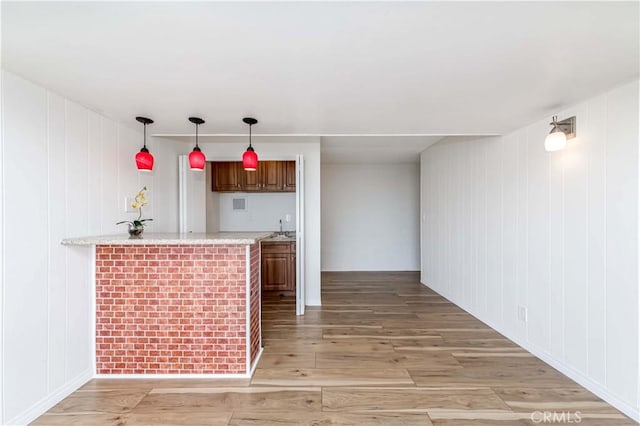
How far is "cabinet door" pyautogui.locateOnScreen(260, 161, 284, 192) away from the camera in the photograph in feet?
15.8

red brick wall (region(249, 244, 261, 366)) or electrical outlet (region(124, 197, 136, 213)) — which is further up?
electrical outlet (region(124, 197, 136, 213))

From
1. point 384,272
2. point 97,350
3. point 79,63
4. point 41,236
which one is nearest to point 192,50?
point 79,63

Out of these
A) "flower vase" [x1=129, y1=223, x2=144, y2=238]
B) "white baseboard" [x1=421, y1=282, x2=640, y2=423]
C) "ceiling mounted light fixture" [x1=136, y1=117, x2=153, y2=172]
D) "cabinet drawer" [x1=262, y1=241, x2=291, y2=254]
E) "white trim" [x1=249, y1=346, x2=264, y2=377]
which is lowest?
"white trim" [x1=249, y1=346, x2=264, y2=377]

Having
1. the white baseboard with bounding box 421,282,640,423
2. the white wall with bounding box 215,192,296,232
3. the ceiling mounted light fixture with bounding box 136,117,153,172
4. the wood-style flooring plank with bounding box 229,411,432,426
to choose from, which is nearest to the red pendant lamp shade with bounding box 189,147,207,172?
the ceiling mounted light fixture with bounding box 136,117,153,172

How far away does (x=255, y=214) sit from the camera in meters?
5.35

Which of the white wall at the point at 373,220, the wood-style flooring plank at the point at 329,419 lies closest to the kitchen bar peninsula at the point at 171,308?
the wood-style flooring plank at the point at 329,419

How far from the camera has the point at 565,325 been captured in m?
2.29

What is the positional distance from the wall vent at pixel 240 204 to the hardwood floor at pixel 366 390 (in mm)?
2751

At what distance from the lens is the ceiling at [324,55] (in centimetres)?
116

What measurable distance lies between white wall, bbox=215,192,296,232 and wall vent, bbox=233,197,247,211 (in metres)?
0.04

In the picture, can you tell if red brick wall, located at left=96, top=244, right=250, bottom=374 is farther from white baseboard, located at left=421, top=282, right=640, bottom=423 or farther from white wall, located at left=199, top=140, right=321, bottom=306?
white baseboard, located at left=421, top=282, right=640, bottom=423

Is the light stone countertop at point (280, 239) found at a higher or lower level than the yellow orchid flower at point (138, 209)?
lower

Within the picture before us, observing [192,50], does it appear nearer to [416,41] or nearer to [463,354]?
[416,41]

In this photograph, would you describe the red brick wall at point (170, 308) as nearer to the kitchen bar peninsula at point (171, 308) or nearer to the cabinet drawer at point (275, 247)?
the kitchen bar peninsula at point (171, 308)
